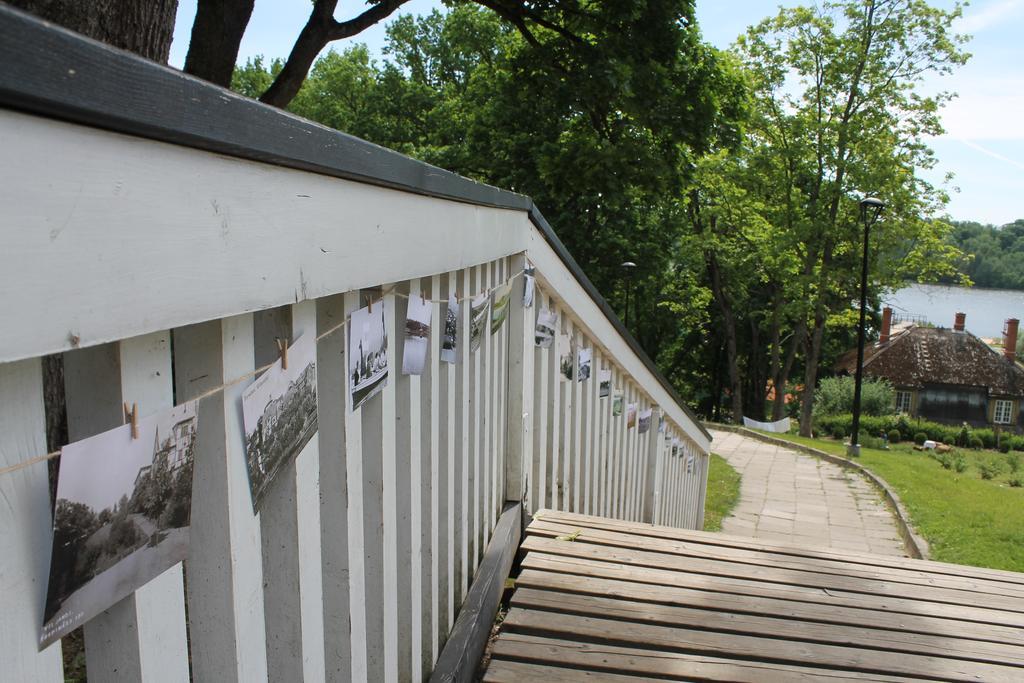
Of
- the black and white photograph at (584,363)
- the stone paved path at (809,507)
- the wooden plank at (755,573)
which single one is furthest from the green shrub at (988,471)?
the wooden plank at (755,573)

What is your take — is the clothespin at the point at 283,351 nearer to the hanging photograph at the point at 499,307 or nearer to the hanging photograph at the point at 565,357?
the hanging photograph at the point at 499,307

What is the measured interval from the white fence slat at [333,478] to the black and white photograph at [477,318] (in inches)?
36.2

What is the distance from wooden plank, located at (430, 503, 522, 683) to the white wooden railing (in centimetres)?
7

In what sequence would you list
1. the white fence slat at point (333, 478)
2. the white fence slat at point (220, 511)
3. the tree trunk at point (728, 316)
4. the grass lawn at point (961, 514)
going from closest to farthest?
the white fence slat at point (220, 511)
the white fence slat at point (333, 478)
the grass lawn at point (961, 514)
the tree trunk at point (728, 316)

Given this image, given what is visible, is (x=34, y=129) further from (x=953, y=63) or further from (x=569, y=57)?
(x=953, y=63)

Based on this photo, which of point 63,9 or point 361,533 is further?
point 63,9

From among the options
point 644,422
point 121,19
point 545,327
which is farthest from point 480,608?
point 121,19

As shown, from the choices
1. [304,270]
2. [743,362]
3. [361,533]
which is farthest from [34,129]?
[743,362]

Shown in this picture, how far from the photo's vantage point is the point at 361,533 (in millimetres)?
1409

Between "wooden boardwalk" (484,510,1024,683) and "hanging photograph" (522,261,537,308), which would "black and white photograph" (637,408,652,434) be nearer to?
"wooden boardwalk" (484,510,1024,683)

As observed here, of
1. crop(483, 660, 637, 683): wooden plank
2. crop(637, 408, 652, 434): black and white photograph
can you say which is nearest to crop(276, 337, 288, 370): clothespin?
crop(483, 660, 637, 683): wooden plank

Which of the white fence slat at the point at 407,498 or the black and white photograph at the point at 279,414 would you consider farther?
the white fence slat at the point at 407,498

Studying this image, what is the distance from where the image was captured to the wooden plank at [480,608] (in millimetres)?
2041

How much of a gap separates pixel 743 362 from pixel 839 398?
6080mm
